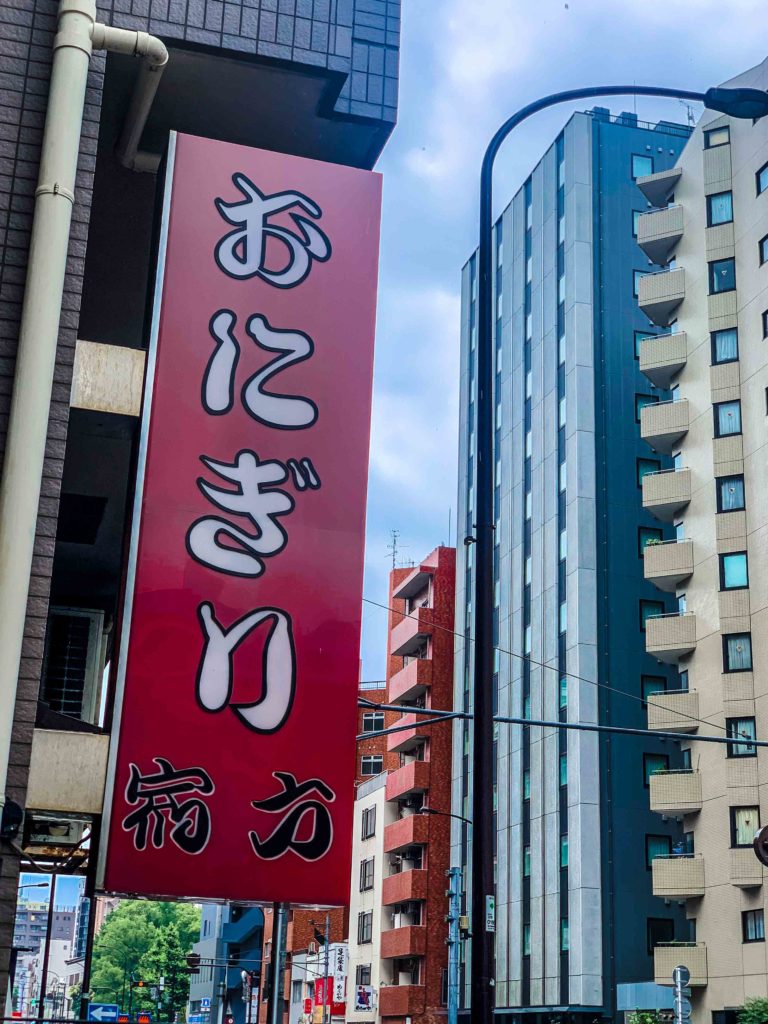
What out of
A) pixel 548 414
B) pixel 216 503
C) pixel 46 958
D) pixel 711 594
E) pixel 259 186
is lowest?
pixel 46 958

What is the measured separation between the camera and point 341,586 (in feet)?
45.8

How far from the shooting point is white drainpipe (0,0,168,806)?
1129cm

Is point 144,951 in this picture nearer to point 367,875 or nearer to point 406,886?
point 367,875

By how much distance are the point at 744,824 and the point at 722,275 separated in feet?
70.6

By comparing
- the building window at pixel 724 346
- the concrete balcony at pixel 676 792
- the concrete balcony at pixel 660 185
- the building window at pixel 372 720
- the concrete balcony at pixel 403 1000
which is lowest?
the concrete balcony at pixel 403 1000

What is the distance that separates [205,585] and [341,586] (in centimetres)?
143

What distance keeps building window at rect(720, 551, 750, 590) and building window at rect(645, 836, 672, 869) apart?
12.9m

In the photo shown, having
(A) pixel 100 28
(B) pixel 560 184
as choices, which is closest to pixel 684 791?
(B) pixel 560 184

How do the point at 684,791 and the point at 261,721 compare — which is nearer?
the point at 261,721

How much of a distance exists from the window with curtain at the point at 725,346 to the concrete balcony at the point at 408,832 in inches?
1282

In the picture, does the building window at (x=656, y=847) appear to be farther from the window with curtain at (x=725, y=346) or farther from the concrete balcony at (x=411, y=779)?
Result: the window with curtain at (x=725, y=346)

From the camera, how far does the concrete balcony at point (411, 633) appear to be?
7850 centimetres

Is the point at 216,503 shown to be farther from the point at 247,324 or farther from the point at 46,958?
the point at 46,958

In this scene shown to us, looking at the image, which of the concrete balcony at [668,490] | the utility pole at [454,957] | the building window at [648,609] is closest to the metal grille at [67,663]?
the utility pole at [454,957]
